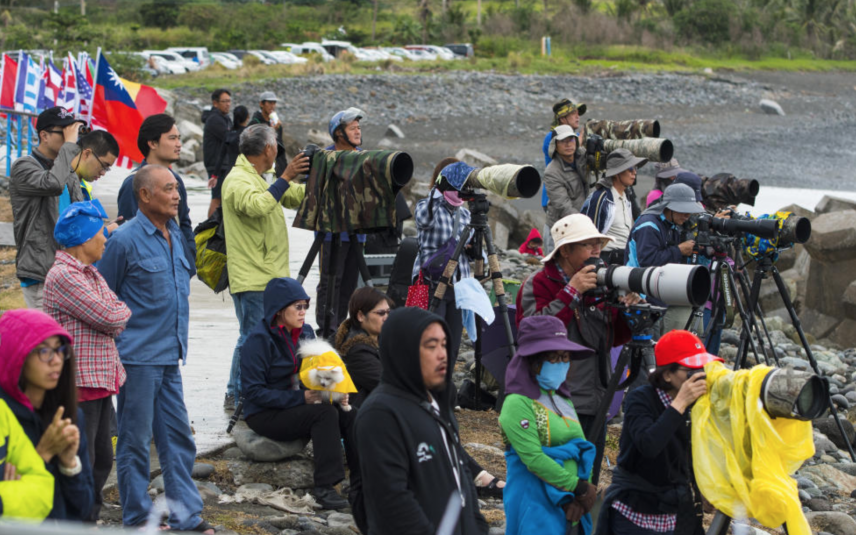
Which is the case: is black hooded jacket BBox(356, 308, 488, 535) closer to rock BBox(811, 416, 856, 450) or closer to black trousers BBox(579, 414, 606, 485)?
black trousers BBox(579, 414, 606, 485)

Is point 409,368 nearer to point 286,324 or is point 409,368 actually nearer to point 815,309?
point 286,324

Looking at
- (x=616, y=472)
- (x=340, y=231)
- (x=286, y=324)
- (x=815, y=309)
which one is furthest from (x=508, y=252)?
(x=616, y=472)

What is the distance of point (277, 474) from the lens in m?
5.31

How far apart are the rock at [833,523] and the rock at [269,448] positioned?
284cm

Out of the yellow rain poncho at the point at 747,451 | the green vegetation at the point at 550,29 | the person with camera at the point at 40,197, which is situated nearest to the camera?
the yellow rain poncho at the point at 747,451

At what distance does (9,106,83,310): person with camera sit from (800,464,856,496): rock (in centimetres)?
496

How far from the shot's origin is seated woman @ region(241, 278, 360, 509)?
508 cm

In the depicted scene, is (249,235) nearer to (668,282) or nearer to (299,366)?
(299,366)

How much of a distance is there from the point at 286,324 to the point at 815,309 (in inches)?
347

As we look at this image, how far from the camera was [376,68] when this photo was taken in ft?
143

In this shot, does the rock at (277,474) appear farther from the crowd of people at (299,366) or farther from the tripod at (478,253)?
the tripod at (478,253)

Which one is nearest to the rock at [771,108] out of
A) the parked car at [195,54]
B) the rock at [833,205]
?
the parked car at [195,54]

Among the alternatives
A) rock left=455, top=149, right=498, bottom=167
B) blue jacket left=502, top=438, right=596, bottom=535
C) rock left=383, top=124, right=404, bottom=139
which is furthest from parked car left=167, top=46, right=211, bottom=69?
blue jacket left=502, top=438, right=596, bottom=535

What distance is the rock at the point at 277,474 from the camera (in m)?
5.29
